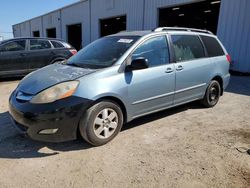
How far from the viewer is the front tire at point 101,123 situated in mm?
3195

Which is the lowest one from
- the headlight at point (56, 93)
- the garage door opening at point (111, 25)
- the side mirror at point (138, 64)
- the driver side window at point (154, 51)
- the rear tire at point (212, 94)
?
the rear tire at point (212, 94)

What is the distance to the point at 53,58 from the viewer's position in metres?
8.55

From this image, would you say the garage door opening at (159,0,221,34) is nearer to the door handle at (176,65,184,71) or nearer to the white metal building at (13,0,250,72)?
the white metal building at (13,0,250,72)

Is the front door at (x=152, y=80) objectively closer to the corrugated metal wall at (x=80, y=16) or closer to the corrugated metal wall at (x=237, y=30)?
the corrugated metal wall at (x=237, y=30)

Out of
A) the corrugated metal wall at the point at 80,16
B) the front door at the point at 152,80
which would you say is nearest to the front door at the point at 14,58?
the front door at the point at 152,80

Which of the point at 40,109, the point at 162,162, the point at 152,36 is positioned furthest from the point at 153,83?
the point at 40,109

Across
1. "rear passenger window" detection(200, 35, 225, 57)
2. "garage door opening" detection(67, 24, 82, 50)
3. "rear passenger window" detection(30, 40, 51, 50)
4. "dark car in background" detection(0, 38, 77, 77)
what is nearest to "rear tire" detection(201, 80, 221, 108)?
"rear passenger window" detection(200, 35, 225, 57)

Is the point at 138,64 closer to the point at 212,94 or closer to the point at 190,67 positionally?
the point at 190,67

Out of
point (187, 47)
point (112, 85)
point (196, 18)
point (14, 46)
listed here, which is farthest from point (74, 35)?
point (112, 85)

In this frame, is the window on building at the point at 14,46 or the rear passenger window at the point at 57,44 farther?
the rear passenger window at the point at 57,44

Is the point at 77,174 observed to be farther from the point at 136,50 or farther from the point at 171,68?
the point at 171,68

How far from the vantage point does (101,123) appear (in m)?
3.37

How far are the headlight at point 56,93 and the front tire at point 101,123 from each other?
368 millimetres

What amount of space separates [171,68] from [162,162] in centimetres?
176
